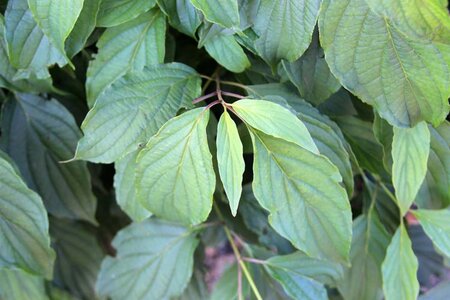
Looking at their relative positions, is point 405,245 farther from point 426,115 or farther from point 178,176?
point 178,176

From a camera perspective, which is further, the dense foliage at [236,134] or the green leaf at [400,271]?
the green leaf at [400,271]

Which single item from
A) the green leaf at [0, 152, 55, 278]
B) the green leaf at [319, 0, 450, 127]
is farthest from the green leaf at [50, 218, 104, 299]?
the green leaf at [319, 0, 450, 127]

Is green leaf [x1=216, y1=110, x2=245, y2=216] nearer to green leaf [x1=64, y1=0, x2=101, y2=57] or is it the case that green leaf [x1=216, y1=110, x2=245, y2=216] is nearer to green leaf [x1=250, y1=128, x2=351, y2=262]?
green leaf [x1=250, y1=128, x2=351, y2=262]

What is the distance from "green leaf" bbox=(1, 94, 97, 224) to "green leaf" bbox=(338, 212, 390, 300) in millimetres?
405

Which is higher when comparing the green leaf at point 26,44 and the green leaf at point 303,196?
the green leaf at point 26,44

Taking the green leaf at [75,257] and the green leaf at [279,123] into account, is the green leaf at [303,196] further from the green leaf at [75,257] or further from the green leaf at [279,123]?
the green leaf at [75,257]

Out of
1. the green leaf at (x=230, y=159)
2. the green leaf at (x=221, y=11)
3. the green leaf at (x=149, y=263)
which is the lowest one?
the green leaf at (x=149, y=263)

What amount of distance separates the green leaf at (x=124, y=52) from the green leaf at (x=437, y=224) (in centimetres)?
40

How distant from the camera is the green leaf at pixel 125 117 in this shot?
58 centimetres

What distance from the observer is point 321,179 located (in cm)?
56

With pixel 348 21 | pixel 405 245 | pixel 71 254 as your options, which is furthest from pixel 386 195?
pixel 71 254

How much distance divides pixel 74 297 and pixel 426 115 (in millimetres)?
752

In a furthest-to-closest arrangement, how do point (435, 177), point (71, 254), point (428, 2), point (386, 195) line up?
point (71, 254) → point (386, 195) → point (435, 177) → point (428, 2)

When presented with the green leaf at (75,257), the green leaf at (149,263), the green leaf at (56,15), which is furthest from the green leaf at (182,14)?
the green leaf at (75,257)
